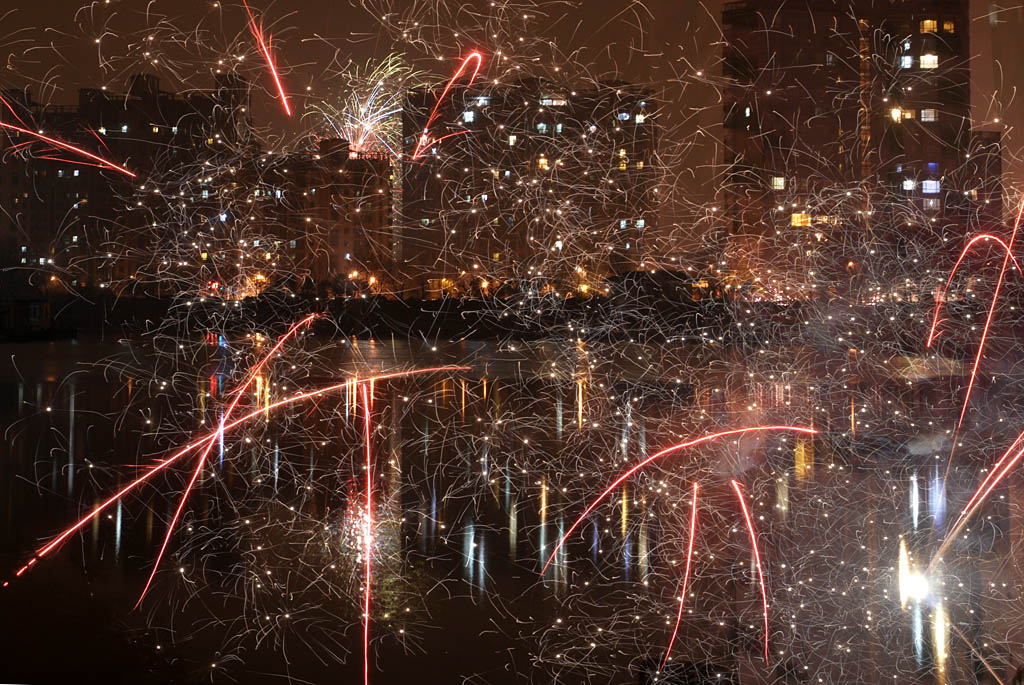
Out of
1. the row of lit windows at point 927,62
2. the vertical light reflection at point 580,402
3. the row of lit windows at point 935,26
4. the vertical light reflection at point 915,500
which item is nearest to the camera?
the vertical light reflection at point 915,500

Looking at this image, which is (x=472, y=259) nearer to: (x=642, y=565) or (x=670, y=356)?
(x=642, y=565)

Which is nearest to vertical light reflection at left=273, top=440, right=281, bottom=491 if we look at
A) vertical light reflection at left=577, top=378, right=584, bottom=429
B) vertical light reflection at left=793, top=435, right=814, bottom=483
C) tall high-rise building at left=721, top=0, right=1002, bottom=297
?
vertical light reflection at left=577, top=378, right=584, bottom=429

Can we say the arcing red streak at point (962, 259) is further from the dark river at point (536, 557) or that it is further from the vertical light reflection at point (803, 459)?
the vertical light reflection at point (803, 459)

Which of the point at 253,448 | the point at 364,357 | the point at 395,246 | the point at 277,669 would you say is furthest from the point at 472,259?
the point at 364,357

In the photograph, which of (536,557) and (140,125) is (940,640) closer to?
(536,557)

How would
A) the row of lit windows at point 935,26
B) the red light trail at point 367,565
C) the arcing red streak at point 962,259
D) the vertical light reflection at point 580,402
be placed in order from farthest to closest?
A: the vertical light reflection at point 580,402
the row of lit windows at point 935,26
the arcing red streak at point 962,259
the red light trail at point 367,565

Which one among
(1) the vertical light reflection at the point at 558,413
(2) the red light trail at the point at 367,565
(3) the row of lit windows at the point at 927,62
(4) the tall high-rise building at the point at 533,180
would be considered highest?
(3) the row of lit windows at the point at 927,62

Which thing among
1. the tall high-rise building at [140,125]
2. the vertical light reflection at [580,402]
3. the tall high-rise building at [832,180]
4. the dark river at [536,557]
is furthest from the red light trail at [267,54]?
the vertical light reflection at [580,402]

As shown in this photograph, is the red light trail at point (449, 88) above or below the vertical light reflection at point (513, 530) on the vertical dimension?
above
